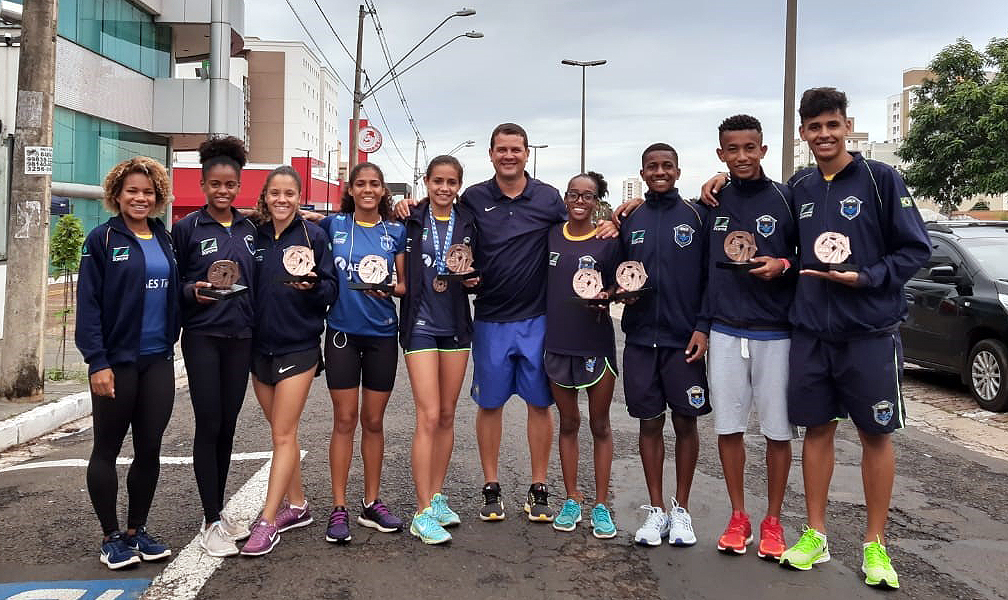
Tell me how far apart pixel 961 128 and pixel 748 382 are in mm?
20720

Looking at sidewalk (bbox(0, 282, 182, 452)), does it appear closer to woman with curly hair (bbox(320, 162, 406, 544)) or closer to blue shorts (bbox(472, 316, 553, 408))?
woman with curly hair (bbox(320, 162, 406, 544))

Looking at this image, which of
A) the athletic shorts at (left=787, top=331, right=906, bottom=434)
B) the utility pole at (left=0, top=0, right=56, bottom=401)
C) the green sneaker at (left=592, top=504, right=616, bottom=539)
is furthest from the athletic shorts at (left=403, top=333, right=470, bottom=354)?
the utility pole at (left=0, top=0, right=56, bottom=401)

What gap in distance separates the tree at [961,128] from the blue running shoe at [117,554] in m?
21.9

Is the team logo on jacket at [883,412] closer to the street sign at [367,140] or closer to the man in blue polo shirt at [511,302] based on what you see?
the man in blue polo shirt at [511,302]

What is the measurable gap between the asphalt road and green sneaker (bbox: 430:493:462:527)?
0.09 metres

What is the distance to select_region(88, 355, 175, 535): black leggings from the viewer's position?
4.13 metres

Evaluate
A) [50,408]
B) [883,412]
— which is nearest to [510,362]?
[883,412]

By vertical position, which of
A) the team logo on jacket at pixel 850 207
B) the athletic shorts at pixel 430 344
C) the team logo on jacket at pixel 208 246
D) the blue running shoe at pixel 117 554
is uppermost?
the team logo on jacket at pixel 850 207

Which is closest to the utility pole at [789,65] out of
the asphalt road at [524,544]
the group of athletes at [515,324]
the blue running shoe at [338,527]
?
the asphalt road at [524,544]

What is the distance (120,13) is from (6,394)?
15917 millimetres

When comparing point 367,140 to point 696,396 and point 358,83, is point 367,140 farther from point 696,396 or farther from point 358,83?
point 696,396

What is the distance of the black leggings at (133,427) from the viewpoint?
4.13 metres

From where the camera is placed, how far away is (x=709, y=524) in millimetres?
4887

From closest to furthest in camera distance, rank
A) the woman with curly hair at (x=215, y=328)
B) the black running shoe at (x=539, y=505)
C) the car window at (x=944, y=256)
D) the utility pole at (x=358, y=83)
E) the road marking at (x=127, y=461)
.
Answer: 1. the woman with curly hair at (x=215, y=328)
2. the black running shoe at (x=539, y=505)
3. the road marking at (x=127, y=461)
4. the car window at (x=944, y=256)
5. the utility pole at (x=358, y=83)
